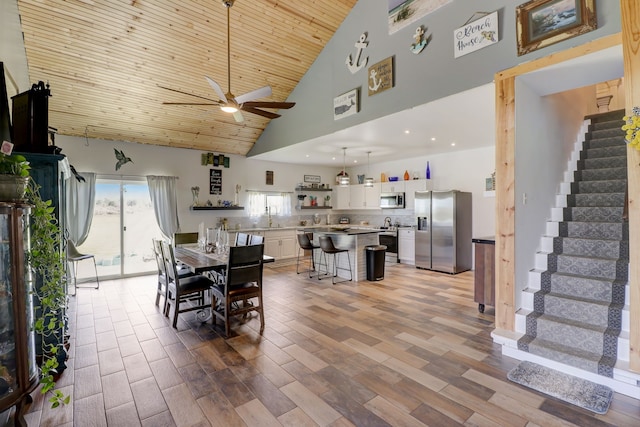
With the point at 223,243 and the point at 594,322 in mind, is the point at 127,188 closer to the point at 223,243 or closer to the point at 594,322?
the point at 223,243

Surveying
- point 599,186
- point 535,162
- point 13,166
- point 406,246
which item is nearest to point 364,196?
point 406,246

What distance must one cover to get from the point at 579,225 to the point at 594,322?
120 centimetres

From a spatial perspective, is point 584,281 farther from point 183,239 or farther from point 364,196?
point 364,196

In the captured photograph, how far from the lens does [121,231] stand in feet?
20.2

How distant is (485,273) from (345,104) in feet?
10.1

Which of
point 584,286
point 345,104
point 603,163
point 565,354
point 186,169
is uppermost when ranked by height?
point 345,104

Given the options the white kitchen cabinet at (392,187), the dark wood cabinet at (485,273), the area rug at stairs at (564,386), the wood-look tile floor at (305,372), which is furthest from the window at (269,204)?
the area rug at stairs at (564,386)

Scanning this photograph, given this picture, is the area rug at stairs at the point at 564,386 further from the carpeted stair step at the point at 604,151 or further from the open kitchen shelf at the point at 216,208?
the open kitchen shelf at the point at 216,208

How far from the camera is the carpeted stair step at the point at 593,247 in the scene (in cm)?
311

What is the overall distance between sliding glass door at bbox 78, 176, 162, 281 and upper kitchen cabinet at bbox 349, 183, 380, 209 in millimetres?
4839

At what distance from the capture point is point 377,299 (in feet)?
15.0

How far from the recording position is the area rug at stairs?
2.18 meters

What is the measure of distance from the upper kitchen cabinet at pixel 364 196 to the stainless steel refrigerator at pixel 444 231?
4.61ft

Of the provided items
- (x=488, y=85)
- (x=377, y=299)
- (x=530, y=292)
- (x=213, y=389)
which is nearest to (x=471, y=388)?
(x=530, y=292)
